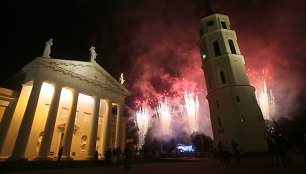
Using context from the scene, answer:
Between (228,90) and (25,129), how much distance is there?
1182 inches

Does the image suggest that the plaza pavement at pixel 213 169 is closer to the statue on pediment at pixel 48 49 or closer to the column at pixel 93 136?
the column at pixel 93 136

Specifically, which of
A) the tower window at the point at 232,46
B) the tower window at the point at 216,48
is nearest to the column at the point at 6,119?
the tower window at the point at 216,48

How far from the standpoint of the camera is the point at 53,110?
24.5 m

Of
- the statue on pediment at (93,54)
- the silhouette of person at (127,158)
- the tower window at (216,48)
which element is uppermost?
the tower window at (216,48)

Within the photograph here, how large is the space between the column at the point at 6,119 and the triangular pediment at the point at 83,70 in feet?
16.0

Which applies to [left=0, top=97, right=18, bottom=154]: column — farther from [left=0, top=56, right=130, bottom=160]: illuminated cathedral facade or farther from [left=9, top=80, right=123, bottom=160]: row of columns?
[left=9, top=80, right=123, bottom=160]: row of columns

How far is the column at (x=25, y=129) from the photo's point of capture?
67.2 feet

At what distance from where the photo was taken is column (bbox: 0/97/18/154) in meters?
25.3

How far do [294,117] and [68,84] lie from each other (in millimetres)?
48191

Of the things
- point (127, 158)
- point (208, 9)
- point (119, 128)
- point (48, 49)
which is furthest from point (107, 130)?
point (208, 9)

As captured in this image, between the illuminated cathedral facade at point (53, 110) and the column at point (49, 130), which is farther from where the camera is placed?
the illuminated cathedral facade at point (53, 110)

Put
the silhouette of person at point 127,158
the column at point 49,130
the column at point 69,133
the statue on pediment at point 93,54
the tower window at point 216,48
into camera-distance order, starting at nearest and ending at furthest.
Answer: the silhouette of person at point 127,158, the column at point 49,130, the column at point 69,133, the statue on pediment at point 93,54, the tower window at point 216,48

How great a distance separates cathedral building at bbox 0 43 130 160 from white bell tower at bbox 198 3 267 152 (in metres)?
16.9

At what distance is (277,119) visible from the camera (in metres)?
48.5
